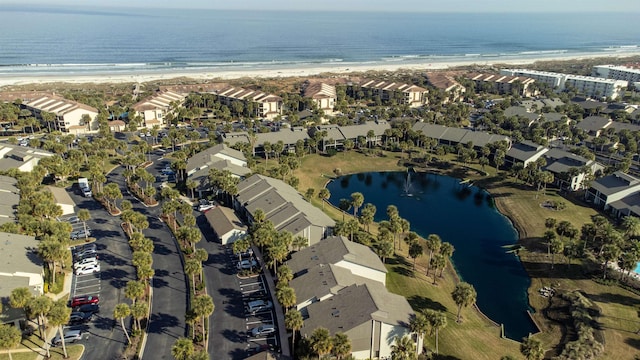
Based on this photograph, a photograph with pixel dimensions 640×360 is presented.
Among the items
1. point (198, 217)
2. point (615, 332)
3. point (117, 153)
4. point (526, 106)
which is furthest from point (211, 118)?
point (615, 332)

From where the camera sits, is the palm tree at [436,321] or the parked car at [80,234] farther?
the parked car at [80,234]

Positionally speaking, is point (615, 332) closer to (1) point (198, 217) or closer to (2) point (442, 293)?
(2) point (442, 293)

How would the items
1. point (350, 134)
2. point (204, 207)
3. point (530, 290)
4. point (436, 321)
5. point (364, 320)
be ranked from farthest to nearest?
point (350, 134)
point (204, 207)
point (530, 290)
point (436, 321)
point (364, 320)

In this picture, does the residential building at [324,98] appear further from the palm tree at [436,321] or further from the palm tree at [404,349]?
the palm tree at [404,349]

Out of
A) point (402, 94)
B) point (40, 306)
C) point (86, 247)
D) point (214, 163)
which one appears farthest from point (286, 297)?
point (402, 94)

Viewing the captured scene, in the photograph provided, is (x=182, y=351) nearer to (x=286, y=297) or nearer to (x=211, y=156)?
(x=286, y=297)

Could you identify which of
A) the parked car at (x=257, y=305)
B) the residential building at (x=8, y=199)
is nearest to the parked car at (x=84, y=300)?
the parked car at (x=257, y=305)
